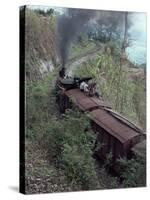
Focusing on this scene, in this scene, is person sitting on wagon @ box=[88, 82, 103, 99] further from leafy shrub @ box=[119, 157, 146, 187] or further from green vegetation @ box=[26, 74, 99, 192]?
leafy shrub @ box=[119, 157, 146, 187]

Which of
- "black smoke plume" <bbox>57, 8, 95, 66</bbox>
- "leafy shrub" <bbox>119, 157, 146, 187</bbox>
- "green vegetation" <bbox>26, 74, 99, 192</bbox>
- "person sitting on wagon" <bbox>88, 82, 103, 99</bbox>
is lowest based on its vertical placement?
"leafy shrub" <bbox>119, 157, 146, 187</bbox>

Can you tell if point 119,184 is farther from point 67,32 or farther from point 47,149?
point 67,32

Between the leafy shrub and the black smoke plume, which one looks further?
the leafy shrub

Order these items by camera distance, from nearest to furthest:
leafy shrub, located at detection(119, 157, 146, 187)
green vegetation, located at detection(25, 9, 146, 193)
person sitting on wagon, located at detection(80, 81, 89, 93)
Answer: green vegetation, located at detection(25, 9, 146, 193) < person sitting on wagon, located at detection(80, 81, 89, 93) < leafy shrub, located at detection(119, 157, 146, 187)

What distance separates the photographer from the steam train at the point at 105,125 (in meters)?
5.88

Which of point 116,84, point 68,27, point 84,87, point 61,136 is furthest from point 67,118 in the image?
point 68,27

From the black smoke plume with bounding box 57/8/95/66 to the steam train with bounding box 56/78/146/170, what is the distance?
0.27 metres

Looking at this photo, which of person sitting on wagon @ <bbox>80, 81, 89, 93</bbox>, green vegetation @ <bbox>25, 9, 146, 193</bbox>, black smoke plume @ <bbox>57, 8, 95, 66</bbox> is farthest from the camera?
person sitting on wagon @ <bbox>80, 81, 89, 93</bbox>

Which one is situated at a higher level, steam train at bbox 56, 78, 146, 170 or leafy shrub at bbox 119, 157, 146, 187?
steam train at bbox 56, 78, 146, 170

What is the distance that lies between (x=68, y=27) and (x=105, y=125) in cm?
98

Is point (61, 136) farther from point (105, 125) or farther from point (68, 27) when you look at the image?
point (68, 27)

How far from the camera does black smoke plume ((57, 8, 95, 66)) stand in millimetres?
5824

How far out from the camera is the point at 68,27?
5.86 meters

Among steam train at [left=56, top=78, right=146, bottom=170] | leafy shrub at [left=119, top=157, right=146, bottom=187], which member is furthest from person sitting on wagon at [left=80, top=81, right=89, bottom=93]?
leafy shrub at [left=119, top=157, right=146, bottom=187]
